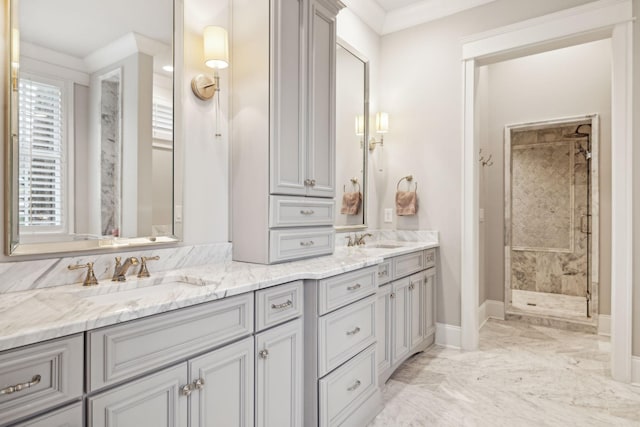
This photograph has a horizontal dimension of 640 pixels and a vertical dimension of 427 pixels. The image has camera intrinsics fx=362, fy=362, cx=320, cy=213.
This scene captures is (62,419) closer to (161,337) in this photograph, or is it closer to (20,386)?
(20,386)

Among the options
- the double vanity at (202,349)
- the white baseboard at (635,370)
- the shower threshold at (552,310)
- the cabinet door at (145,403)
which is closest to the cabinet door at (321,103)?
the double vanity at (202,349)

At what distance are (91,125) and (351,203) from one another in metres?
2.09

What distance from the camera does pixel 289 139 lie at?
2061 millimetres

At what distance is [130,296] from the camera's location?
1461 mm

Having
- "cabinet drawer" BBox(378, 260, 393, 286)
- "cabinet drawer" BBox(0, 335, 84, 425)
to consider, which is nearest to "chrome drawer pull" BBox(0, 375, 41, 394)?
"cabinet drawer" BBox(0, 335, 84, 425)

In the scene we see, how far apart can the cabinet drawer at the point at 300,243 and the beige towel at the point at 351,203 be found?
73 cm

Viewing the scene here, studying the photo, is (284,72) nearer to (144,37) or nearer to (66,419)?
(144,37)

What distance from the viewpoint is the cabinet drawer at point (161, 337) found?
98 centimetres

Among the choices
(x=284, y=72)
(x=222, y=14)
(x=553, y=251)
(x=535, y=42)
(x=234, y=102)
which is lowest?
(x=553, y=251)

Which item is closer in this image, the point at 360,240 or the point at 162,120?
the point at 162,120

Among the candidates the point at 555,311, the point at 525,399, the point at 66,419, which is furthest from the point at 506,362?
Result: the point at 66,419

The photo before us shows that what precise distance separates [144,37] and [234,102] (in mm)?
552

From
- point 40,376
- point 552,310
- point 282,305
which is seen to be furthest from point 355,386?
point 552,310

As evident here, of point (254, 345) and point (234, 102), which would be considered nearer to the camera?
point (254, 345)
